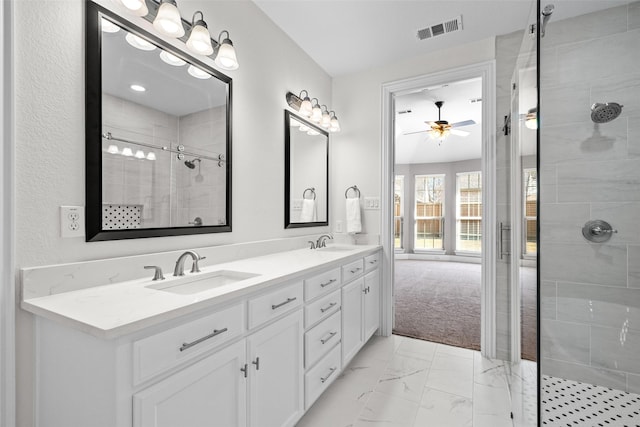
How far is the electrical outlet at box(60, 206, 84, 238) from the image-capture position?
1.13 metres

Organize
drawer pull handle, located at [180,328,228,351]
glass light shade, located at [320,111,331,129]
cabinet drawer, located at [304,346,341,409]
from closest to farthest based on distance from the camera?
drawer pull handle, located at [180,328,228,351] → cabinet drawer, located at [304,346,341,409] → glass light shade, located at [320,111,331,129]

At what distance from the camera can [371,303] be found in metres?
2.58

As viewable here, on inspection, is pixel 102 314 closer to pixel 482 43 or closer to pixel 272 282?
pixel 272 282

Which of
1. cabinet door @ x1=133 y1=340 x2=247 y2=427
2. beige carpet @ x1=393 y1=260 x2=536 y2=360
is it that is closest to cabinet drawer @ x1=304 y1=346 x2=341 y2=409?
cabinet door @ x1=133 y1=340 x2=247 y2=427

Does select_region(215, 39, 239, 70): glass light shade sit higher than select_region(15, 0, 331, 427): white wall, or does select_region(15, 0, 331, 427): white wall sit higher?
select_region(215, 39, 239, 70): glass light shade

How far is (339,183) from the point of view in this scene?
3078mm

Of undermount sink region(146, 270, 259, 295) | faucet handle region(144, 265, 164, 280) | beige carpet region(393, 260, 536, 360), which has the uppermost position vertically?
faucet handle region(144, 265, 164, 280)

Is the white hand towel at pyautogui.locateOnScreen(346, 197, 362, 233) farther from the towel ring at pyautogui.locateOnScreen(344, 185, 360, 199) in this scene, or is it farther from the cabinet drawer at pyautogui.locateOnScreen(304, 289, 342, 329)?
the cabinet drawer at pyautogui.locateOnScreen(304, 289, 342, 329)

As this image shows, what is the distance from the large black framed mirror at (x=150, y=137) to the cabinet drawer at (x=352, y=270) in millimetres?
830

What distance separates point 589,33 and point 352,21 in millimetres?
1430

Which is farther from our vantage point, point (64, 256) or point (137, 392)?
point (64, 256)

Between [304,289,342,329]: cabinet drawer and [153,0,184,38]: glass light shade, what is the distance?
148cm

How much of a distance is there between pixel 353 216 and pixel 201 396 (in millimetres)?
2118

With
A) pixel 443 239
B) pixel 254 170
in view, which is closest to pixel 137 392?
pixel 254 170
